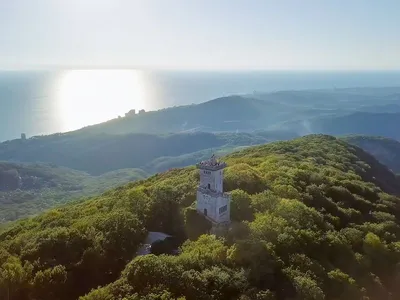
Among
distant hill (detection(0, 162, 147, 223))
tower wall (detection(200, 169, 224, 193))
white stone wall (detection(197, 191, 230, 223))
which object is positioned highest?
tower wall (detection(200, 169, 224, 193))

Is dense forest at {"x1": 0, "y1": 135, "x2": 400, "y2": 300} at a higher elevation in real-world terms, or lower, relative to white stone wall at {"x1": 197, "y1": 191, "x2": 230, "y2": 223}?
lower

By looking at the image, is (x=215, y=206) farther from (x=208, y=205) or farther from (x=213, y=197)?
(x=208, y=205)

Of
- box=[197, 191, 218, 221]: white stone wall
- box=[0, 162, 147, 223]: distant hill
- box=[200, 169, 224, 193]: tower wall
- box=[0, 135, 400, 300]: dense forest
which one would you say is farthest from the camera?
box=[0, 162, 147, 223]: distant hill

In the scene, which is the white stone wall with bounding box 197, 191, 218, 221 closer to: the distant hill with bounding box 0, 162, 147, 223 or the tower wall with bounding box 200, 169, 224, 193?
the tower wall with bounding box 200, 169, 224, 193

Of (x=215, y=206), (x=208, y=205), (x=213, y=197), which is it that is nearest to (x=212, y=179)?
(x=213, y=197)

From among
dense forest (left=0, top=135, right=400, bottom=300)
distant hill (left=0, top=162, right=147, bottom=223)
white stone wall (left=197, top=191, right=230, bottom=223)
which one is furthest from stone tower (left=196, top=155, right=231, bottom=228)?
distant hill (left=0, top=162, right=147, bottom=223)

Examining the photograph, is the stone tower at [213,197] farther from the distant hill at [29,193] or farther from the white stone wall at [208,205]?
the distant hill at [29,193]
